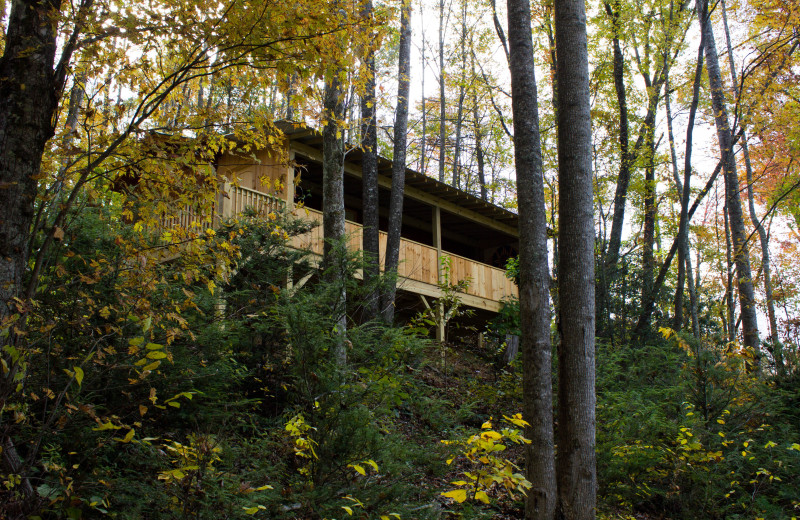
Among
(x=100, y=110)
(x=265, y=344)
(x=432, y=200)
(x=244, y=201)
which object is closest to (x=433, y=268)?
(x=432, y=200)

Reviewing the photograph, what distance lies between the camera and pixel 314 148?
13.9 metres

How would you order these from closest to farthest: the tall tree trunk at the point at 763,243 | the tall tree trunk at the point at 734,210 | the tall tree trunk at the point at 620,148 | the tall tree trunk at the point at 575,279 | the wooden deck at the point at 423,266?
1. the tall tree trunk at the point at 575,279
2. the tall tree trunk at the point at 763,243
3. the wooden deck at the point at 423,266
4. the tall tree trunk at the point at 734,210
5. the tall tree trunk at the point at 620,148

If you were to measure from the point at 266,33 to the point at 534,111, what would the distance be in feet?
10.8

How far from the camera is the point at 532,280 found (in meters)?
5.58

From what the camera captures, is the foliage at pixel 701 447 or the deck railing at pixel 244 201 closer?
the foliage at pixel 701 447

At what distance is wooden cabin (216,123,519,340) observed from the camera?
12836mm

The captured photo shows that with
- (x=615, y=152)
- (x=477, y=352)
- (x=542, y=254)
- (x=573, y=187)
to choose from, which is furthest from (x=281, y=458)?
(x=615, y=152)

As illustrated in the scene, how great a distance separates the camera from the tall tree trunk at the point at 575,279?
16.4 ft

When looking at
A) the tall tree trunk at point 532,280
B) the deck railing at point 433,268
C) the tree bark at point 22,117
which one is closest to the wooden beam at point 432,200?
the deck railing at point 433,268

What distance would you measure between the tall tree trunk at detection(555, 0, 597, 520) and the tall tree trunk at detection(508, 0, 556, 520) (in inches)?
5.7

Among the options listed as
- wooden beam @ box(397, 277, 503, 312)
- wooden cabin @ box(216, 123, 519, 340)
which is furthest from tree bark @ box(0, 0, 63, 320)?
wooden beam @ box(397, 277, 503, 312)

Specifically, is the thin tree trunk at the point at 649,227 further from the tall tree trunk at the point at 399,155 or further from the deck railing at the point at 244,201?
the deck railing at the point at 244,201

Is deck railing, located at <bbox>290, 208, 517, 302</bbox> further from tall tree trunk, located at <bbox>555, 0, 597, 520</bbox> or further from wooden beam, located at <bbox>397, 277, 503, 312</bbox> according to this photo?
tall tree trunk, located at <bbox>555, 0, 597, 520</bbox>

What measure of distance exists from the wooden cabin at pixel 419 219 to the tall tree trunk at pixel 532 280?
5.64 meters
